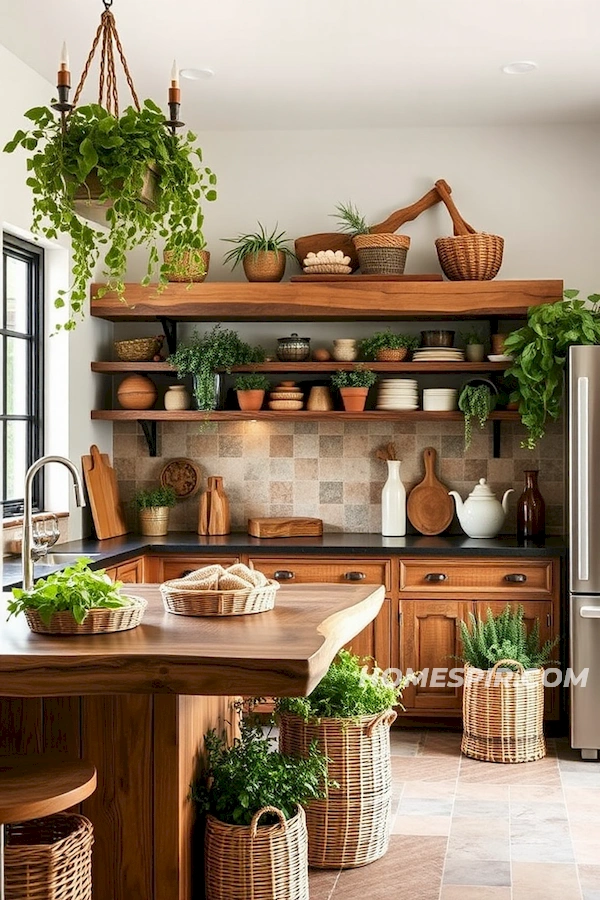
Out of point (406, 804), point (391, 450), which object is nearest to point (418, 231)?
point (391, 450)

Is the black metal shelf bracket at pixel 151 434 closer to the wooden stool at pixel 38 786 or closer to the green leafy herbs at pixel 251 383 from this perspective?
the green leafy herbs at pixel 251 383

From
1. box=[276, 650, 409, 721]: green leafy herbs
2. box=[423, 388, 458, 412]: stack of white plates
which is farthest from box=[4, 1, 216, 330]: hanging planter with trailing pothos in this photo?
box=[423, 388, 458, 412]: stack of white plates

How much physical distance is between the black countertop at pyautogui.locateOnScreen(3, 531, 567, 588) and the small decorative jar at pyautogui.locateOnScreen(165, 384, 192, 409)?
685 mm

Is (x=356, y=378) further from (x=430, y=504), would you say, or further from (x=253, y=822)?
(x=253, y=822)

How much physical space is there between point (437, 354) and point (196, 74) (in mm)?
1776

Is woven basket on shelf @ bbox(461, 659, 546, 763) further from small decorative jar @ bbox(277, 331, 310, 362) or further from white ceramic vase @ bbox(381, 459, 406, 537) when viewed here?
small decorative jar @ bbox(277, 331, 310, 362)

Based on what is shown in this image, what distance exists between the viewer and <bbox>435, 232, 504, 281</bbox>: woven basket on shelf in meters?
5.49

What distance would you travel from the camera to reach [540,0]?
4059 mm

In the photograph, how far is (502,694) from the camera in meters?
4.89

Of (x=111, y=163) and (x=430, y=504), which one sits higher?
(x=111, y=163)

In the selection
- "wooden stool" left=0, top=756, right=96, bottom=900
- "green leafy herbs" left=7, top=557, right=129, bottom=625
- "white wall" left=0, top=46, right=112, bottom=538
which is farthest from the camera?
"white wall" left=0, top=46, right=112, bottom=538

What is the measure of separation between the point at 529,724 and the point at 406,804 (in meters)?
0.89

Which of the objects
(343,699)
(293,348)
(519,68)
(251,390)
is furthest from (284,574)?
(519,68)

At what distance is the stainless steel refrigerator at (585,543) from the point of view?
4.90 m
